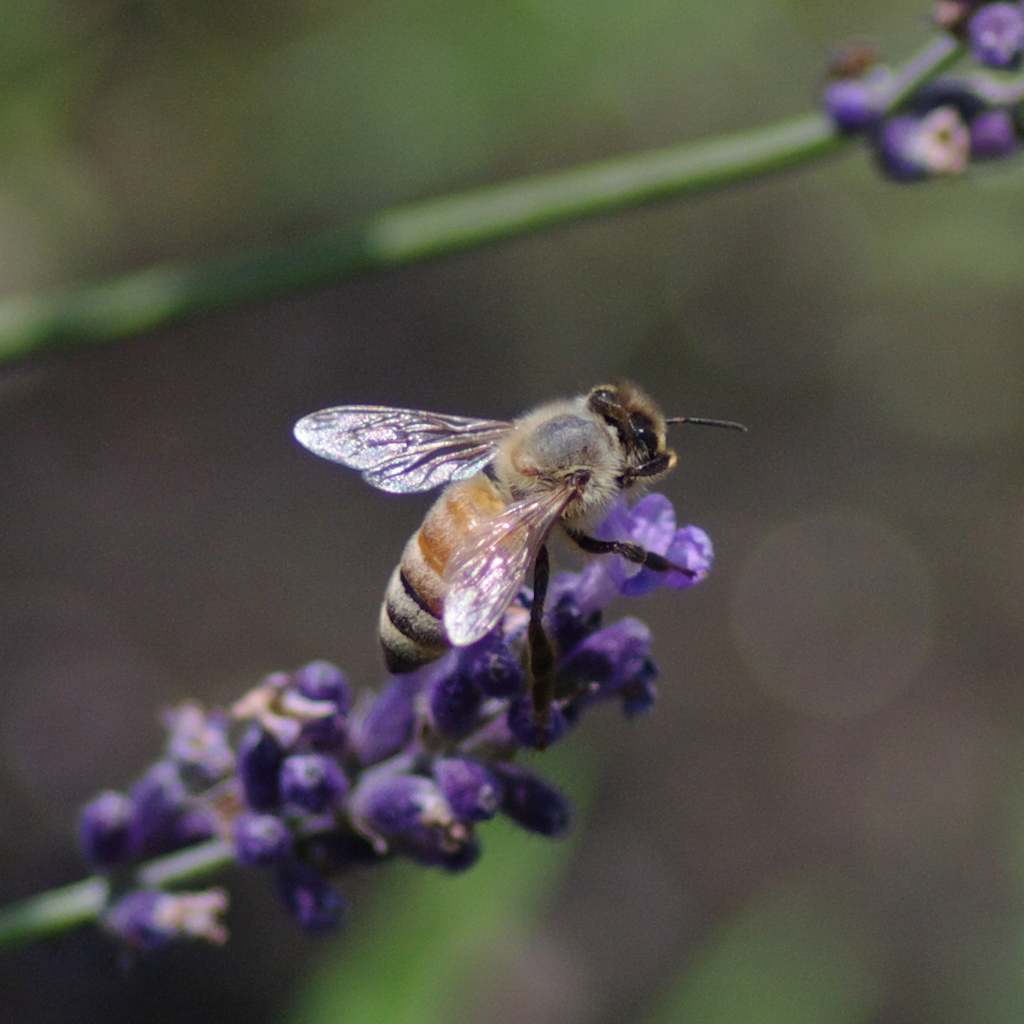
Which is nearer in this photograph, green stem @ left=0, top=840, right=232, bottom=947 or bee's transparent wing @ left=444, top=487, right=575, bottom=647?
bee's transparent wing @ left=444, top=487, right=575, bottom=647

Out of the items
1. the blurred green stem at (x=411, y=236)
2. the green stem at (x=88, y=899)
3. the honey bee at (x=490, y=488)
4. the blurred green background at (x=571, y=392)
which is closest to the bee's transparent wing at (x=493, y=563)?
the honey bee at (x=490, y=488)

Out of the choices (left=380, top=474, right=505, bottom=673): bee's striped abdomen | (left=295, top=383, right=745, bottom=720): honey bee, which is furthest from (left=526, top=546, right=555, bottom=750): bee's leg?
(left=380, top=474, right=505, bottom=673): bee's striped abdomen

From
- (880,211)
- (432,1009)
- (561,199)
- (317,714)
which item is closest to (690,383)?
(880,211)

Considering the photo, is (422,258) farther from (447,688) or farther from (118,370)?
(118,370)

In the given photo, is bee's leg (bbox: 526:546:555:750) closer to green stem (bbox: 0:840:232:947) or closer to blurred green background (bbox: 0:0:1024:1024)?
green stem (bbox: 0:840:232:947)

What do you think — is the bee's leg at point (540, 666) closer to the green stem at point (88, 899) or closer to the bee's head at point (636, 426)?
the bee's head at point (636, 426)

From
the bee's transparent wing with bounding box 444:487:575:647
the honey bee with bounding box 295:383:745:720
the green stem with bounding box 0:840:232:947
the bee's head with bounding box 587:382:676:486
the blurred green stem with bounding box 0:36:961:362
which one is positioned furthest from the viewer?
the blurred green stem with bounding box 0:36:961:362

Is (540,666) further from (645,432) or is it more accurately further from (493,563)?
(645,432)
